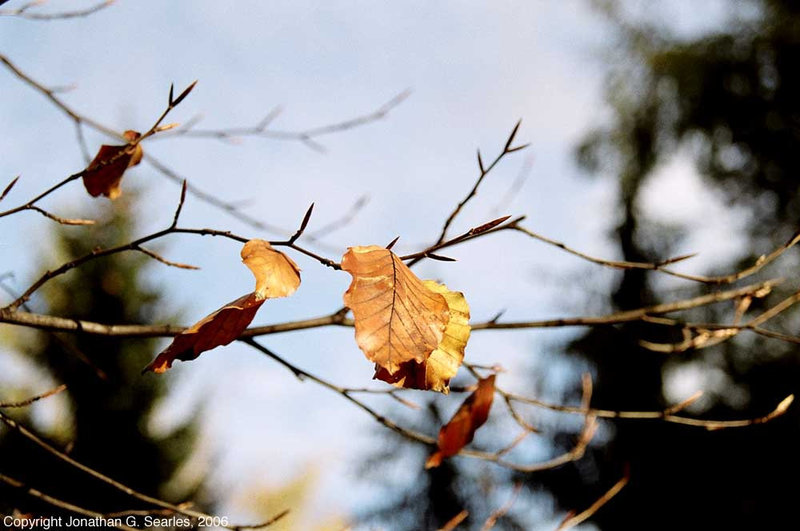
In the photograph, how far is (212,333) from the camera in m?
0.52

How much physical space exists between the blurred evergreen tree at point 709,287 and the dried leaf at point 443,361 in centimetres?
397

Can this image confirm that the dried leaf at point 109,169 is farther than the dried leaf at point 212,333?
Yes

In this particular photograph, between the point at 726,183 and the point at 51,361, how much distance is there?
5643mm

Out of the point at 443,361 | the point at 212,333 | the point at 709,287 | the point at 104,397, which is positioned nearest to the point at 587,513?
the point at 443,361

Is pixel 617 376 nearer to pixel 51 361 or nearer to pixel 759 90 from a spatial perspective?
pixel 759 90

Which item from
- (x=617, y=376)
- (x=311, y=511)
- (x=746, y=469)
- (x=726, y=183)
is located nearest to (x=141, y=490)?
(x=617, y=376)

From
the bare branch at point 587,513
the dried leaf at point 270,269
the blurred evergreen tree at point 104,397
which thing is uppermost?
the blurred evergreen tree at point 104,397

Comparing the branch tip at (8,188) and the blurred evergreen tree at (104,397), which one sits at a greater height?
the blurred evergreen tree at (104,397)

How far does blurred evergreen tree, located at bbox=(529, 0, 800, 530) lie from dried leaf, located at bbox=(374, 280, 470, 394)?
13.0 feet

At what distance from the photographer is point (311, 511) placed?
10.9m

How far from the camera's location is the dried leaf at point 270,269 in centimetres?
48

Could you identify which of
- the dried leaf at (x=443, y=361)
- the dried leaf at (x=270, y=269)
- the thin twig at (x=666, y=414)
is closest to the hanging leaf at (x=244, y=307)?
the dried leaf at (x=270, y=269)

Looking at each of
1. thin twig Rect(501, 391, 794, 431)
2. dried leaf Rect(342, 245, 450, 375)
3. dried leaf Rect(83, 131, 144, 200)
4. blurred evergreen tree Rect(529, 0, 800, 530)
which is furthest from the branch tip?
blurred evergreen tree Rect(529, 0, 800, 530)

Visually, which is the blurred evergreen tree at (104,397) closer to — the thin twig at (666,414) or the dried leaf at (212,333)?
the thin twig at (666,414)
